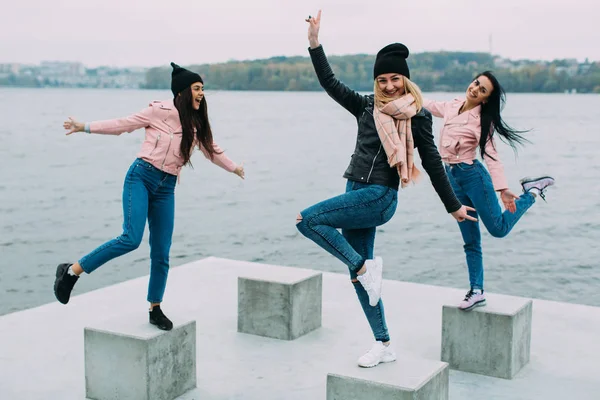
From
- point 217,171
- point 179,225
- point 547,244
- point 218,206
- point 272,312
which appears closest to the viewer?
point 272,312

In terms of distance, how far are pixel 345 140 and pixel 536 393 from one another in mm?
69888

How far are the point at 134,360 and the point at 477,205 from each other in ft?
9.81

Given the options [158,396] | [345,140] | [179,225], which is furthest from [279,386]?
[345,140]

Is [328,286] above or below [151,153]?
below

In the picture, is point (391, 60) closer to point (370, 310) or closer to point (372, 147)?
point (372, 147)

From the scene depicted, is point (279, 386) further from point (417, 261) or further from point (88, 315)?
point (417, 261)

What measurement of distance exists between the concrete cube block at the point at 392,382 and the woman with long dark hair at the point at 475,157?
4.81ft

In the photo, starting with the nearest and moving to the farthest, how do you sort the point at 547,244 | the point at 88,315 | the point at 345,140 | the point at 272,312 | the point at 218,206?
1. the point at 272,312
2. the point at 88,315
3. the point at 547,244
4. the point at 218,206
5. the point at 345,140

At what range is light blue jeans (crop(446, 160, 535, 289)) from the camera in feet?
22.9

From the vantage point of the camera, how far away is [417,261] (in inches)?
958

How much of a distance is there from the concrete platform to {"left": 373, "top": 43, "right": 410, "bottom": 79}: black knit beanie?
209 cm

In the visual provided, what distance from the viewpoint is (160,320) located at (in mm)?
6340

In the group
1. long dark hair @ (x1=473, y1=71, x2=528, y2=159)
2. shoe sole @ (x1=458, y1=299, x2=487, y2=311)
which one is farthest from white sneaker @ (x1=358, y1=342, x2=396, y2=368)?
long dark hair @ (x1=473, y1=71, x2=528, y2=159)

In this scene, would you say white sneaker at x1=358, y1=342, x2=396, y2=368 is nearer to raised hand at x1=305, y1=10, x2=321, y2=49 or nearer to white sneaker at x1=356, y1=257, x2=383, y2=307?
white sneaker at x1=356, y1=257, x2=383, y2=307
